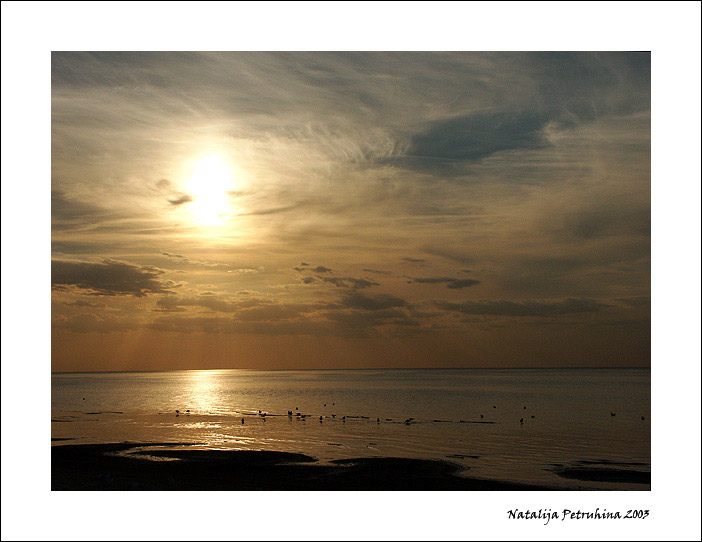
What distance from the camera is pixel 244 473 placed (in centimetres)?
1473

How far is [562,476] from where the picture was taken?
49.7 feet

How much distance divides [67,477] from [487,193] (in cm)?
1504

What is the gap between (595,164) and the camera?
52.9ft

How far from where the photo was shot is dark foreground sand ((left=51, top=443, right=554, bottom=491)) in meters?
13.3

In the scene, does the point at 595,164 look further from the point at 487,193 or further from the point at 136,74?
the point at 136,74

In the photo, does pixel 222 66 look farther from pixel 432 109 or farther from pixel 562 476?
pixel 562 476

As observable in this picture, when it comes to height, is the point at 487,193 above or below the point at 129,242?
above

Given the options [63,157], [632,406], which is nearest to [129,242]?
[63,157]

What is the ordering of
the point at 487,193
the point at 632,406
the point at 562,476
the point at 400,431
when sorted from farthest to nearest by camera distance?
the point at 632,406, the point at 400,431, the point at 487,193, the point at 562,476

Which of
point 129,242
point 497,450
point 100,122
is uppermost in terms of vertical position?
point 100,122

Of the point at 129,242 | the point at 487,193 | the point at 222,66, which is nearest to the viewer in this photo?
the point at 222,66

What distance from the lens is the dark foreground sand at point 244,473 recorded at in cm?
1334

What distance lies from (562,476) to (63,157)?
16456 mm

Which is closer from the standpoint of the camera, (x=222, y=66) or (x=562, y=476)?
(x=222, y=66)
